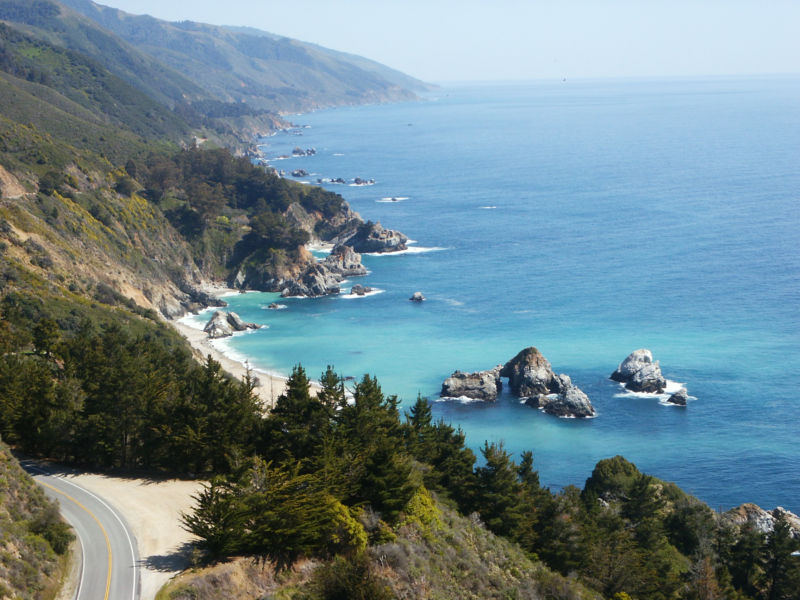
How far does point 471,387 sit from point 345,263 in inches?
2229

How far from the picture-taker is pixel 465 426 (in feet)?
261

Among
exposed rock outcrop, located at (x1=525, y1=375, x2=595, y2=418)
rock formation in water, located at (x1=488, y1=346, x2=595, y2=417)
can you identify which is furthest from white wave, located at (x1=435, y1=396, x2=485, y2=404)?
exposed rock outcrop, located at (x1=525, y1=375, x2=595, y2=418)

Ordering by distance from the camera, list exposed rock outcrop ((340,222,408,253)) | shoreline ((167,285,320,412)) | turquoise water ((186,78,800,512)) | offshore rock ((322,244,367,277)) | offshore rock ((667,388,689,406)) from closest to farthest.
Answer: turquoise water ((186,78,800,512))
offshore rock ((667,388,689,406))
shoreline ((167,285,320,412))
offshore rock ((322,244,367,277))
exposed rock outcrop ((340,222,408,253))

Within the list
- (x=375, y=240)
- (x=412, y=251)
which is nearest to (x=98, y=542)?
(x=412, y=251)

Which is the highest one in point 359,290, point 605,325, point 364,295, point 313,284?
point 313,284

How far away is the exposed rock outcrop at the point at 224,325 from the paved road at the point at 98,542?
64.9 meters

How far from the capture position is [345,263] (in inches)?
5404

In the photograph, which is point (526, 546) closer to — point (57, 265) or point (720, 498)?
point (720, 498)

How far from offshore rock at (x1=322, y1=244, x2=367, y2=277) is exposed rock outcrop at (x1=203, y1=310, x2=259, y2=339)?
28180mm

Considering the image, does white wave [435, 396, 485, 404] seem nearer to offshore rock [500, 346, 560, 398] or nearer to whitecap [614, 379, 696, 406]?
offshore rock [500, 346, 560, 398]

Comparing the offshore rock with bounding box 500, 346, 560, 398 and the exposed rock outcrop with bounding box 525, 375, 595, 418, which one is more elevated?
the offshore rock with bounding box 500, 346, 560, 398

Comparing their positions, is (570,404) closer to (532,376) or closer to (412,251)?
(532,376)

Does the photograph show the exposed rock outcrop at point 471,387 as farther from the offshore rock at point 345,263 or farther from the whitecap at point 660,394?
the offshore rock at point 345,263

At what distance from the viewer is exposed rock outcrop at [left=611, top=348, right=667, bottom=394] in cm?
8531
